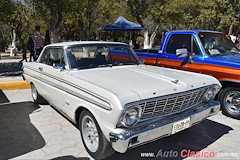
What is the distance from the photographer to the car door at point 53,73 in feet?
12.0

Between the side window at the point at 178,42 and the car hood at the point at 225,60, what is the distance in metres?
0.69

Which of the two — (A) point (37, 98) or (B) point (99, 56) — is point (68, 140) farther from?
(A) point (37, 98)

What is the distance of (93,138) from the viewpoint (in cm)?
302

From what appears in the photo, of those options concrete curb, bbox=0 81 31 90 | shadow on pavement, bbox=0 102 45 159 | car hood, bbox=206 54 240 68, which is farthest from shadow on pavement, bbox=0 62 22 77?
car hood, bbox=206 54 240 68

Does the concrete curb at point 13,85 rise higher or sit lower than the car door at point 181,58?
lower

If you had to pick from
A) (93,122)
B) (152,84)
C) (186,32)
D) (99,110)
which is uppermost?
(186,32)

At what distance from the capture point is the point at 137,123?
8.58 feet

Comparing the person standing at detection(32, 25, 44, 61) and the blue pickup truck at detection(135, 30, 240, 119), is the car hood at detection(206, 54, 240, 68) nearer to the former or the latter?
the blue pickup truck at detection(135, 30, 240, 119)

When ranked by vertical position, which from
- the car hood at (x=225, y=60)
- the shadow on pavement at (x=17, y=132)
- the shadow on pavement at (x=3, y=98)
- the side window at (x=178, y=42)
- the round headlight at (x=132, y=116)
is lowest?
the shadow on pavement at (x=17, y=132)

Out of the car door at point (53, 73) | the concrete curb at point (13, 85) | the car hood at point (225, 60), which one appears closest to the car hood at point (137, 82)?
the car door at point (53, 73)

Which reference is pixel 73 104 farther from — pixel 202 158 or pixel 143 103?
pixel 202 158

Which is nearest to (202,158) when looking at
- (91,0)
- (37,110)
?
(37,110)

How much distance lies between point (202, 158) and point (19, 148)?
278 cm

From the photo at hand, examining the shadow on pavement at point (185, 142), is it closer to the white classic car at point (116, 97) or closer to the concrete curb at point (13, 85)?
the white classic car at point (116, 97)
